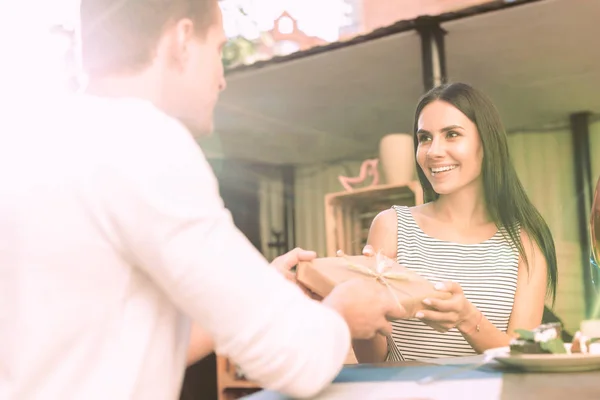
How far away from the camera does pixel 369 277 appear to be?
0.74m

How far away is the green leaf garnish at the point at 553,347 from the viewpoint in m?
0.68

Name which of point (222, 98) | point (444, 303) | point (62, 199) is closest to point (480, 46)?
point (222, 98)

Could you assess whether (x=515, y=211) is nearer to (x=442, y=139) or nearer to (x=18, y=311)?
(x=442, y=139)

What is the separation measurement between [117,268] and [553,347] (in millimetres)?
478

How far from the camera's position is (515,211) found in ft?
4.30

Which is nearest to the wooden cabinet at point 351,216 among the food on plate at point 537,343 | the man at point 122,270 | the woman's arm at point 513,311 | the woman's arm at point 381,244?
the woman's arm at point 381,244

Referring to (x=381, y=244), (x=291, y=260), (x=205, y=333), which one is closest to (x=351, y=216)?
(x=381, y=244)

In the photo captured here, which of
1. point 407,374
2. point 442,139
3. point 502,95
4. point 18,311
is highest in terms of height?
point 502,95

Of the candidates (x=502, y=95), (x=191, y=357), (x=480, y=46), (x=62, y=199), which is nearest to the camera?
(x=62, y=199)

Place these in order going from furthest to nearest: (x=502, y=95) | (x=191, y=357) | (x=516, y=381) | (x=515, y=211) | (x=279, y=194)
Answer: (x=279, y=194)
(x=502, y=95)
(x=515, y=211)
(x=191, y=357)
(x=516, y=381)

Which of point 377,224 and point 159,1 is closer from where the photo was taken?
point 159,1

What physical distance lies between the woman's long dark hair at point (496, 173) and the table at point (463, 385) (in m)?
0.65

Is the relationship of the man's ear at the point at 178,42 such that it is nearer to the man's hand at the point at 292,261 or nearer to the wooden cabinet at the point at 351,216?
the man's hand at the point at 292,261

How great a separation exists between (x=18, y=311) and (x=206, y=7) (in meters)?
0.35
